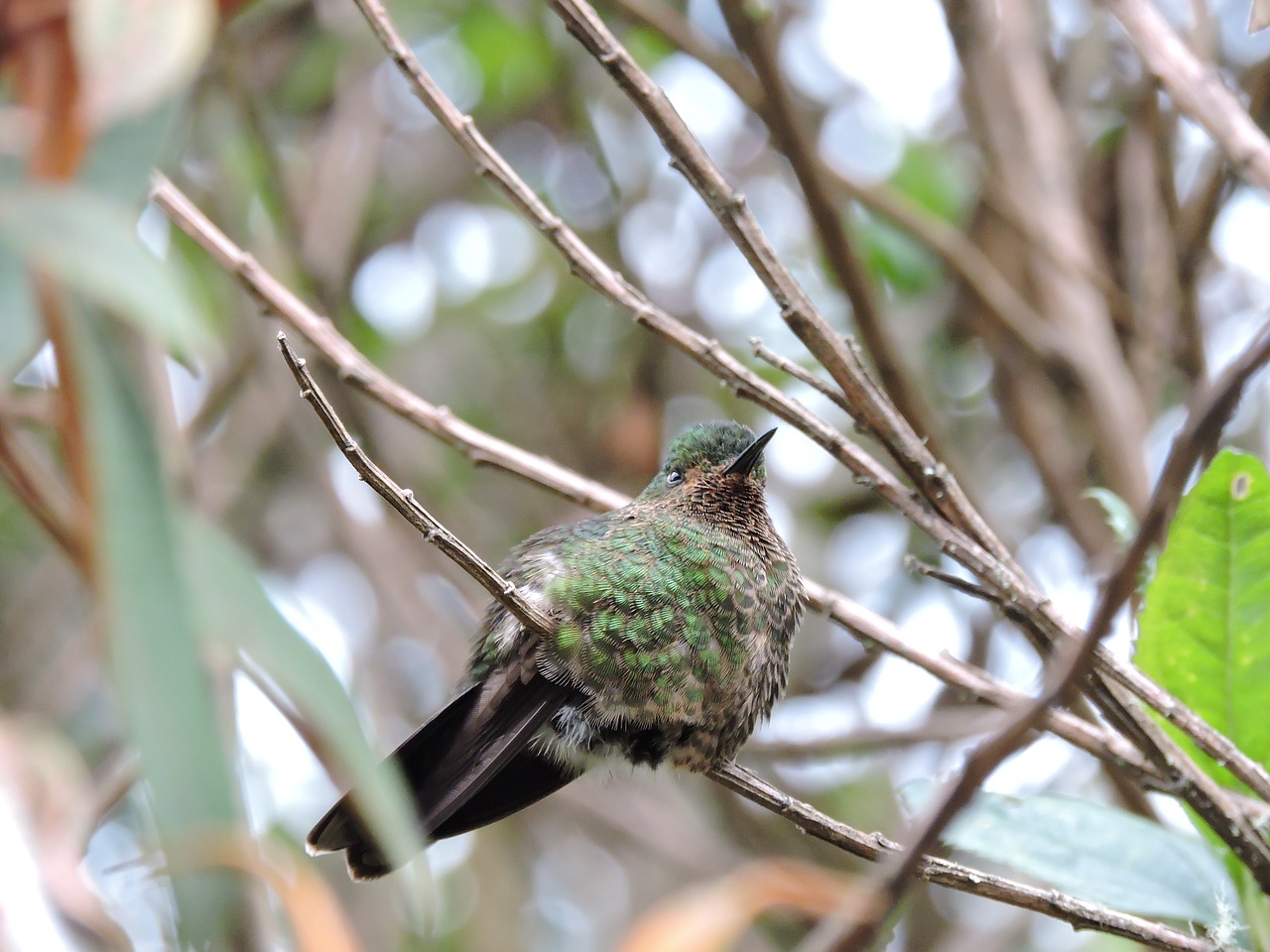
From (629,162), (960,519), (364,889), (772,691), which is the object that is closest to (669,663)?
(772,691)

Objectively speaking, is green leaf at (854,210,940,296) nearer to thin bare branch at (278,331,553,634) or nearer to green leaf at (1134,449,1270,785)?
green leaf at (1134,449,1270,785)

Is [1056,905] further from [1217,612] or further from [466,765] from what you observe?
[466,765]

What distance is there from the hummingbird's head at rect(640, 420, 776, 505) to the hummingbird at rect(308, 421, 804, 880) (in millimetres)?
283

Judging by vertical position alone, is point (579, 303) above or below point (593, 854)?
above

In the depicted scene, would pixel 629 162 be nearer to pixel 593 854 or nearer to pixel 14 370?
pixel 593 854

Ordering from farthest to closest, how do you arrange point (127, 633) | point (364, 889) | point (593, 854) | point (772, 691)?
point (593, 854) → point (364, 889) → point (772, 691) → point (127, 633)

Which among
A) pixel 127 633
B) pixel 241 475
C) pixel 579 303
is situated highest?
pixel 579 303

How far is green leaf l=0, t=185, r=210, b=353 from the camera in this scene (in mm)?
1250

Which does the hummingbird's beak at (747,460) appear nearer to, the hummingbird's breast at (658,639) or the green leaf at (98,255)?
the hummingbird's breast at (658,639)

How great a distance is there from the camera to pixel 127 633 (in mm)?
1200

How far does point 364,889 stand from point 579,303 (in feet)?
7.20

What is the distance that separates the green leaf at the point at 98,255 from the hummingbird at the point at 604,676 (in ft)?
3.55

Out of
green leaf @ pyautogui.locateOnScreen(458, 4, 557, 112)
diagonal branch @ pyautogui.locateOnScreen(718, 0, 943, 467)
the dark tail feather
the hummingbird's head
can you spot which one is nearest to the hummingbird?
the dark tail feather

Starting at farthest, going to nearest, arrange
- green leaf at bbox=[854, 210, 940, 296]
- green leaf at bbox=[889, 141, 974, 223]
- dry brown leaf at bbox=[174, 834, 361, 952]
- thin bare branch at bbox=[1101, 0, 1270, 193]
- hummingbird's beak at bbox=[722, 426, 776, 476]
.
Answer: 1. green leaf at bbox=[889, 141, 974, 223]
2. green leaf at bbox=[854, 210, 940, 296]
3. hummingbird's beak at bbox=[722, 426, 776, 476]
4. thin bare branch at bbox=[1101, 0, 1270, 193]
5. dry brown leaf at bbox=[174, 834, 361, 952]
